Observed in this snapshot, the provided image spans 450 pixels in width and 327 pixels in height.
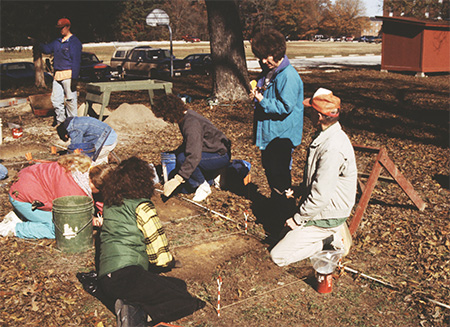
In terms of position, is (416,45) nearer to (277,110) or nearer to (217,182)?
(217,182)

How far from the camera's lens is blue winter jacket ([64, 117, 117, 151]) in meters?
6.86

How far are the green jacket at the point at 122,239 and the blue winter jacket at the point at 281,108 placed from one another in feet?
6.28

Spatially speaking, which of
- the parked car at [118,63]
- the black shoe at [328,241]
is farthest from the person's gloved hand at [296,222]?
the parked car at [118,63]

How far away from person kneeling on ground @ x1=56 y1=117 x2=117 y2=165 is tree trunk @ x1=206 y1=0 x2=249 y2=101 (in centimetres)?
628

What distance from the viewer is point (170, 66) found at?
23812 mm

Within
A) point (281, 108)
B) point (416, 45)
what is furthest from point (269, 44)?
point (416, 45)

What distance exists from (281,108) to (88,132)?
3214 millimetres

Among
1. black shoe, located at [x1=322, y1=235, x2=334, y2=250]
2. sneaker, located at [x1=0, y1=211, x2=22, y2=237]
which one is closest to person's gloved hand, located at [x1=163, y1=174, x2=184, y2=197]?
sneaker, located at [x1=0, y1=211, x2=22, y2=237]

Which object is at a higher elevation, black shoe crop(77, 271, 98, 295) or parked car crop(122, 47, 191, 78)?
parked car crop(122, 47, 191, 78)

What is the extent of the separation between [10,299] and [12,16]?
53.4 feet

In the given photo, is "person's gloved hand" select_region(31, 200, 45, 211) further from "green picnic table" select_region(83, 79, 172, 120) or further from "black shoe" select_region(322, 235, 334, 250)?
"green picnic table" select_region(83, 79, 172, 120)

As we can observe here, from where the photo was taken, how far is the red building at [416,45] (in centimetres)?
2156

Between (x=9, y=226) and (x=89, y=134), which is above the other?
(x=89, y=134)

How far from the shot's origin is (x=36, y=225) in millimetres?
5148
